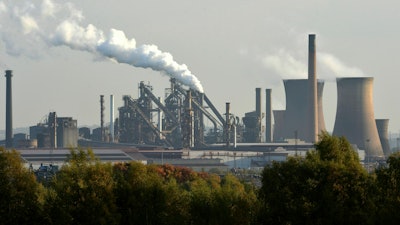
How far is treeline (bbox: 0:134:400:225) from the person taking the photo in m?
44.0

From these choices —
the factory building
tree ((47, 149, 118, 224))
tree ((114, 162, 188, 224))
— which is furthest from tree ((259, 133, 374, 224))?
the factory building

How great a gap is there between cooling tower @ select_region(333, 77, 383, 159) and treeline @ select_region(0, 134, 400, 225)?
118 m

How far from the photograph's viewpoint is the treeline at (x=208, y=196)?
144 ft

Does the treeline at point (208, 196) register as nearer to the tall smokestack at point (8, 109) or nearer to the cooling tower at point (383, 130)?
the tall smokestack at point (8, 109)

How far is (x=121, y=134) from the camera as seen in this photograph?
199625 millimetres

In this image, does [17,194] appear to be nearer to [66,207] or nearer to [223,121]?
[66,207]

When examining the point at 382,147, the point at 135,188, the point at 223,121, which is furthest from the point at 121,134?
the point at 135,188

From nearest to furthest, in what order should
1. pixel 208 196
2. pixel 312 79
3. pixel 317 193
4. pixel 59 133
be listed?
pixel 317 193
pixel 208 196
pixel 312 79
pixel 59 133

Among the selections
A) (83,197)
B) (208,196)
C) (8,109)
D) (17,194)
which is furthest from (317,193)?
(8,109)

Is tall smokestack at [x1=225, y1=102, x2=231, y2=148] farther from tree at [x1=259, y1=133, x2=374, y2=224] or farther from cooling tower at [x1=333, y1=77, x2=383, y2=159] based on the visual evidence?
tree at [x1=259, y1=133, x2=374, y2=224]

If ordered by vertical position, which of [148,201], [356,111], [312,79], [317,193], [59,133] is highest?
[312,79]

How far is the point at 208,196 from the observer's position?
46.8 meters

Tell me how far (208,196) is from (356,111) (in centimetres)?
12082

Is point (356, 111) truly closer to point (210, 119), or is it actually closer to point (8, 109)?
point (210, 119)
